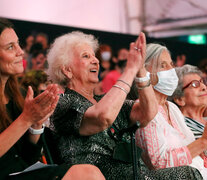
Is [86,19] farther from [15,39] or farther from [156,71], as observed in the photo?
[15,39]

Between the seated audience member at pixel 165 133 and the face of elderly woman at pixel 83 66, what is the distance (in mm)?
498

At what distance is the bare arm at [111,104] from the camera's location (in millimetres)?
1885

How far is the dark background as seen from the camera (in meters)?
4.76

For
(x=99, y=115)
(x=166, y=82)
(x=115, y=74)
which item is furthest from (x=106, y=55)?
(x=99, y=115)

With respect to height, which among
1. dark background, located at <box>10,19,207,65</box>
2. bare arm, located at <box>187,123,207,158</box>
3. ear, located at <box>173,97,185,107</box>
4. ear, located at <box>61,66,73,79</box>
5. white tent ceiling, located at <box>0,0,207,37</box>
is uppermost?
white tent ceiling, located at <box>0,0,207,37</box>

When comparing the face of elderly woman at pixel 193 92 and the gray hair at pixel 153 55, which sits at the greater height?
the gray hair at pixel 153 55

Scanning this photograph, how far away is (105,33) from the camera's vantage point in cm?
587

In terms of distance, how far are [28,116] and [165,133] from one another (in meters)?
1.10

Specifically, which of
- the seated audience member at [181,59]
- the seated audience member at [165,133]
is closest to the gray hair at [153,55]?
the seated audience member at [165,133]

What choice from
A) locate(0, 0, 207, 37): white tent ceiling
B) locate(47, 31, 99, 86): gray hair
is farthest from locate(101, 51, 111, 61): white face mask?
locate(47, 31, 99, 86): gray hair

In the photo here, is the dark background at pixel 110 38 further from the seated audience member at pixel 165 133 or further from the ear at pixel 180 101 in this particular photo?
the ear at pixel 180 101

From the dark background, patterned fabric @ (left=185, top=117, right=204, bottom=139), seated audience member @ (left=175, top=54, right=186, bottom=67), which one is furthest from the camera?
seated audience member @ (left=175, top=54, right=186, bottom=67)

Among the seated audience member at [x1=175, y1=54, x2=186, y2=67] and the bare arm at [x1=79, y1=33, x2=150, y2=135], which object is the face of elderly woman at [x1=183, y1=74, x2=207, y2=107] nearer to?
the bare arm at [x1=79, y1=33, x2=150, y2=135]

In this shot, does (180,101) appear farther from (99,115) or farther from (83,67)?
(99,115)
